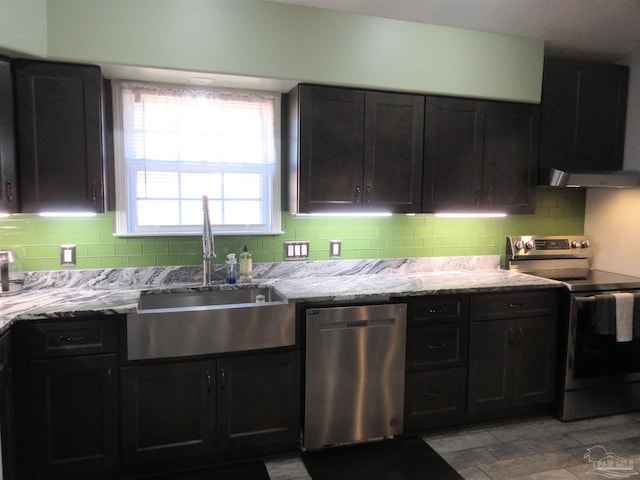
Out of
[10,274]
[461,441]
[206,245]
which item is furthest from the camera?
[461,441]

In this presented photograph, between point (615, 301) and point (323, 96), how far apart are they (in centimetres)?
234

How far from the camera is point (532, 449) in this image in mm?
2789

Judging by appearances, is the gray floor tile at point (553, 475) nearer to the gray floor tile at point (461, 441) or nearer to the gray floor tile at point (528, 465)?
the gray floor tile at point (528, 465)

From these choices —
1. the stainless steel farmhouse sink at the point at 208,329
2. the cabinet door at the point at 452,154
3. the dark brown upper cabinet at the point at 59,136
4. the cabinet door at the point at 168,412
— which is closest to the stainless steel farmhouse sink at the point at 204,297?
the stainless steel farmhouse sink at the point at 208,329

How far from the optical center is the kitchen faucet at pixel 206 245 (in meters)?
2.74

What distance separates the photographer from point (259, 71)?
262 centimetres

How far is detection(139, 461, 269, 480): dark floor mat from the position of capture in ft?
7.99

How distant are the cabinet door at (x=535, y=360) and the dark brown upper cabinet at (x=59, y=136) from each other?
9.06ft

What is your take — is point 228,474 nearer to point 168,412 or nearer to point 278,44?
point 168,412

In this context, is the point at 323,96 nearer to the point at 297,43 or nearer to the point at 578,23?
the point at 297,43

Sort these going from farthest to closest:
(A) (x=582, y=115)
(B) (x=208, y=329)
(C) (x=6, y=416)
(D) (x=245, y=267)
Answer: (A) (x=582, y=115) < (D) (x=245, y=267) < (B) (x=208, y=329) < (C) (x=6, y=416)

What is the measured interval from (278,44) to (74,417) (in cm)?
225

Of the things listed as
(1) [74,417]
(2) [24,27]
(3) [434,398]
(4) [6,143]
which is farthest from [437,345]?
(2) [24,27]

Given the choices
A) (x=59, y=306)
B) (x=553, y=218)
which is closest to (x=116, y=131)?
(x=59, y=306)
